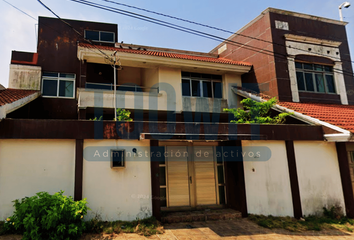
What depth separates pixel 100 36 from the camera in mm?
14852

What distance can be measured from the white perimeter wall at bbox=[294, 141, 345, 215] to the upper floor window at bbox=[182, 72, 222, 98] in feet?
19.9

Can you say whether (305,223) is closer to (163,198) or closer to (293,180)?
(293,180)

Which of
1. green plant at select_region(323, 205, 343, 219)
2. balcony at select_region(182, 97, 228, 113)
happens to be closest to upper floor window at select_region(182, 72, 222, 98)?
balcony at select_region(182, 97, 228, 113)

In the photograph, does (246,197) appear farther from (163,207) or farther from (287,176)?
(163,207)

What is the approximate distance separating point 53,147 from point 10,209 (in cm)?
182

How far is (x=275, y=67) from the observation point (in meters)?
13.3

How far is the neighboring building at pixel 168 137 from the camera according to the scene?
699 centimetres

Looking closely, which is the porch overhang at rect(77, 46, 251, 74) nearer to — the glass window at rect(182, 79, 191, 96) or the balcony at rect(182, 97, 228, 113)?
the glass window at rect(182, 79, 191, 96)

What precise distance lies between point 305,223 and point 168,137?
5162 millimetres

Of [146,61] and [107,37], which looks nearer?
[146,61]

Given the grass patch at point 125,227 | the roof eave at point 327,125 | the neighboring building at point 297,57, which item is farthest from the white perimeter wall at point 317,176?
the grass patch at point 125,227

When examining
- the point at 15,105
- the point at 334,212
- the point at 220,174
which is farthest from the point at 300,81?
the point at 15,105

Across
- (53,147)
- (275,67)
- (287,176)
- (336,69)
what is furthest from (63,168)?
(336,69)

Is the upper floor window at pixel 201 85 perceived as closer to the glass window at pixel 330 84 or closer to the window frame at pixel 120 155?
the glass window at pixel 330 84
